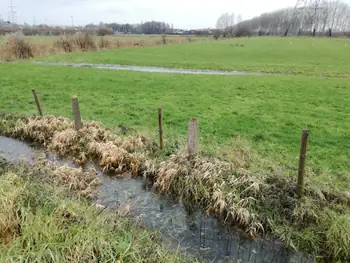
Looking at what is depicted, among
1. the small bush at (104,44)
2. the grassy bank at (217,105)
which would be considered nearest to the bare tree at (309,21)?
the small bush at (104,44)

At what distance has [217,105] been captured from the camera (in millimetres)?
11492

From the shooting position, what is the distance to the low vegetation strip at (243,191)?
15.2ft

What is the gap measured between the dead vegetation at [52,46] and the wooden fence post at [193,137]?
2709 cm

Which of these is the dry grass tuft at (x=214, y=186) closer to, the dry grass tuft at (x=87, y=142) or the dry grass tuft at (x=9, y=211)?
the dry grass tuft at (x=87, y=142)

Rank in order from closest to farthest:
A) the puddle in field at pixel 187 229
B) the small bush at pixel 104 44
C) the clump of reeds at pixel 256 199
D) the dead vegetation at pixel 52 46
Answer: the puddle in field at pixel 187 229, the clump of reeds at pixel 256 199, the dead vegetation at pixel 52 46, the small bush at pixel 104 44

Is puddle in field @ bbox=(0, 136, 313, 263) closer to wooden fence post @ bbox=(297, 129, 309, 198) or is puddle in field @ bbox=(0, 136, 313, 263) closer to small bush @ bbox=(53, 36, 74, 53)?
wooden fence post @ bbox=(297, 129, 309, 198)

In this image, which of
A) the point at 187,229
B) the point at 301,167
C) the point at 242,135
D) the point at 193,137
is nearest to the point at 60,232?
the point at 187,229

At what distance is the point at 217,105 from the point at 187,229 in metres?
7.30

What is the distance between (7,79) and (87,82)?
5407mm

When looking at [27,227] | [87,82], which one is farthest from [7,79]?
[27,227]

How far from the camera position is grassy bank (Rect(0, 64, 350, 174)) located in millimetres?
7777

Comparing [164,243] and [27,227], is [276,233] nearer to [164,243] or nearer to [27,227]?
[164,243]

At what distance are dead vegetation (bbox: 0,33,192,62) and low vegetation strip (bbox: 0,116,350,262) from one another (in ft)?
79.5

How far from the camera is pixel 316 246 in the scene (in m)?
4.50
